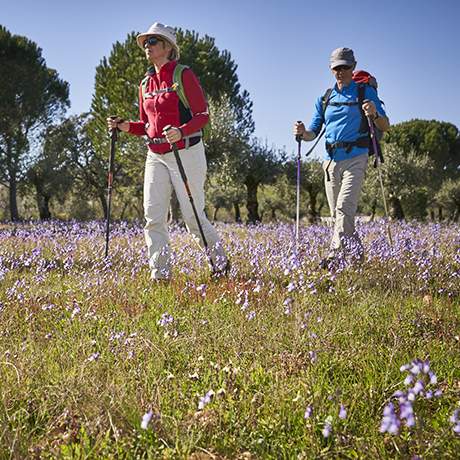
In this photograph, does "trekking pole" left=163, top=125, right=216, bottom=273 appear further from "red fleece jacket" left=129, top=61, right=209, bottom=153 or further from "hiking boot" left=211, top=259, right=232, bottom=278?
"red fleece jacket" left=129, top=61, right=209, bottom=153

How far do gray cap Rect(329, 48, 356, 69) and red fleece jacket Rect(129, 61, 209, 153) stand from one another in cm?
202

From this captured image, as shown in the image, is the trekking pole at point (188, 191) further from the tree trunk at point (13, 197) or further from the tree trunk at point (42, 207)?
the tree trunk at point (42, 207)

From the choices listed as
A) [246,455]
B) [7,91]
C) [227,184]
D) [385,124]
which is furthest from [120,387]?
[7,91]

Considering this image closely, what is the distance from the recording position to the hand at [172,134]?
512 cm

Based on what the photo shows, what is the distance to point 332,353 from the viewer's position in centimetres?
296

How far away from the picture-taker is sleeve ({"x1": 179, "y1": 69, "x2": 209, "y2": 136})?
17.5ft

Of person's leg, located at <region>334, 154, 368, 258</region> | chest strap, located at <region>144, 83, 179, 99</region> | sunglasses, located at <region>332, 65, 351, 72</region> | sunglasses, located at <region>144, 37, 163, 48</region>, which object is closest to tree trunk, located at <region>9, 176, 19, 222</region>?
chest strap, located at <region>144, 83, 179, 99</region>

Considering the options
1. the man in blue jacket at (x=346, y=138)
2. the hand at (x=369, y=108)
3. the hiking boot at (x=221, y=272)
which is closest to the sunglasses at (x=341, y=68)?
the man in blue jacket at (x=346, y=138)

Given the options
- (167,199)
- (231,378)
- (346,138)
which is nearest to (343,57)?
(346,138)

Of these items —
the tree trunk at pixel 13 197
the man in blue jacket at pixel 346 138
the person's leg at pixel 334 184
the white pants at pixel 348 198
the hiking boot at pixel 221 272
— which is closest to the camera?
the hiking boot at pixel 221 272

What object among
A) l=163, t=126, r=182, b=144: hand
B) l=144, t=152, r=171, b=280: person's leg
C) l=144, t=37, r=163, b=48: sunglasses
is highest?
l=144, t=37, r=163, b=48: sunglasses

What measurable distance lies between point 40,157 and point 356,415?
35.8m

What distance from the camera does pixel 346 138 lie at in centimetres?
651

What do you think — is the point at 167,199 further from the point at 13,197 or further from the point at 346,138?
the point at 13,197
